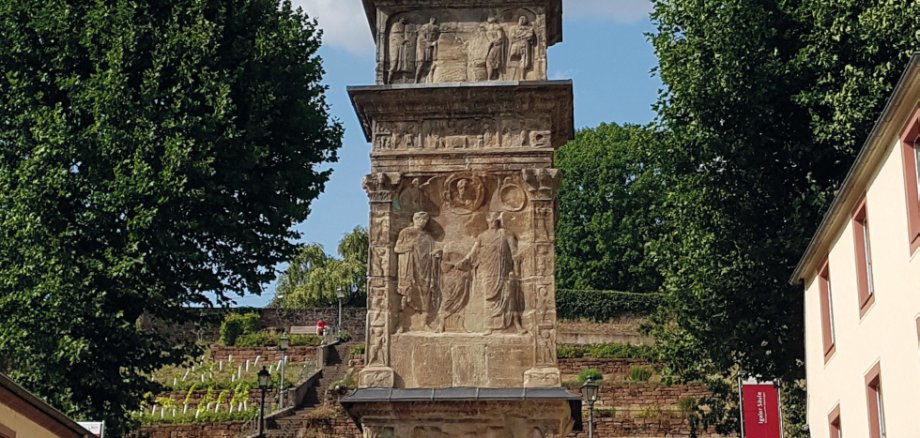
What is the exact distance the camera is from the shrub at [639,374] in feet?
166

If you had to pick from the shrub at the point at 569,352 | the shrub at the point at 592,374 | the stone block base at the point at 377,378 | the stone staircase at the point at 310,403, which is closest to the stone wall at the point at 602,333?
the shrub at the point at 569,352

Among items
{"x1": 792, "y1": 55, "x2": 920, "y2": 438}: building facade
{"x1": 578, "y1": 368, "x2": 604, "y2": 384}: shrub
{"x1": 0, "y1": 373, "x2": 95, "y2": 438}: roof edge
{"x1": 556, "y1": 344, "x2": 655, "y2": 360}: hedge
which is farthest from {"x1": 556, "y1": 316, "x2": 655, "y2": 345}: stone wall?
{"x1": 0, "y1": 373, "x2": 95, "y2": 438}: roof edge

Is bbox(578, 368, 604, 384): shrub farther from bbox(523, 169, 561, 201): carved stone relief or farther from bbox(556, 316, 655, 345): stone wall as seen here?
bbox(523, 169, 561, 201): carved stone relief

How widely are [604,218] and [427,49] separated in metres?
53.7

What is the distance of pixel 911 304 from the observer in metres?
19.3

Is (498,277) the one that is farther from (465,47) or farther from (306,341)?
(306,341)

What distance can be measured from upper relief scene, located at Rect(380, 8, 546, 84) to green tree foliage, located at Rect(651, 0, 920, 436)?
314 inches

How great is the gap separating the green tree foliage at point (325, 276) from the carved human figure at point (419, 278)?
162 feet

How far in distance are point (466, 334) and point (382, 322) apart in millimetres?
1034

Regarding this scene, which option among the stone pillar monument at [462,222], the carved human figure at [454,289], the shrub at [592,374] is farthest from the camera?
the shrub at [592,374]

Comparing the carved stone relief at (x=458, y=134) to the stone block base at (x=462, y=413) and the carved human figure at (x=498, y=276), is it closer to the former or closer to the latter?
the carved human figure at (x=498, y=276)

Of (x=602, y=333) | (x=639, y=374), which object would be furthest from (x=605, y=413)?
(x=602, y=333)

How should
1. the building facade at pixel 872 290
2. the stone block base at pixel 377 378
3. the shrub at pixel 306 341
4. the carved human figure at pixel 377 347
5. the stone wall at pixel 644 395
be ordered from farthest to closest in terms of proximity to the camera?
the shrub at pixel 306 341
the stone wall at pixel 644 395
the building facade at pixel 872 290
the carved human figure at pixel 377 347
the stone block base at pixel 377 378

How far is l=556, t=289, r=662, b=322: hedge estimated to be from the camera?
211 feet
